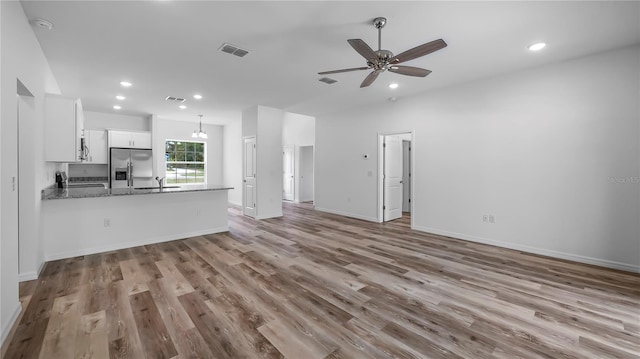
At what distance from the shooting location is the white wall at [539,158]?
3.35 metres

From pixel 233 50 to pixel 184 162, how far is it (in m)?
6.60

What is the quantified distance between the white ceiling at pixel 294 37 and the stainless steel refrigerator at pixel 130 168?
2.60 meters

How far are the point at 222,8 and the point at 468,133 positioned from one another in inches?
167

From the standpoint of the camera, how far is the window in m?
8.57

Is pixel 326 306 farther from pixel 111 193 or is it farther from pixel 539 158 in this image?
pixel 539 158

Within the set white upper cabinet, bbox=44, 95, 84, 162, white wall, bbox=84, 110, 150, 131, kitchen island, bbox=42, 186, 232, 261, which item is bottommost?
kitchen island, bbox=42, 186, 232, 261

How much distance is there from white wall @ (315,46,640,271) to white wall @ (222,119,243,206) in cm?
526

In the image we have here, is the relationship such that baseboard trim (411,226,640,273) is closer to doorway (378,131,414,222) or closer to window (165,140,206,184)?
doorway (378,131,414,222)

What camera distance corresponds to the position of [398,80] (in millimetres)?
4520

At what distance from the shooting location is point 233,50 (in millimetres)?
3393

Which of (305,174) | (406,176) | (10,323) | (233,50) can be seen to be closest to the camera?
(10,323)

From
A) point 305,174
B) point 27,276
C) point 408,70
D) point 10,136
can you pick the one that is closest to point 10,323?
point 27,276

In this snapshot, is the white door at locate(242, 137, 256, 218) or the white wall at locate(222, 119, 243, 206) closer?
the white door at locate(242, 137, 256, 218)

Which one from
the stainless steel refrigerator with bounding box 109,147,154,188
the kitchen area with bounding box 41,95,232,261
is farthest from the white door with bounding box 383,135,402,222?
the stainless steel refrigerator with bounding box 109,147,154,188
